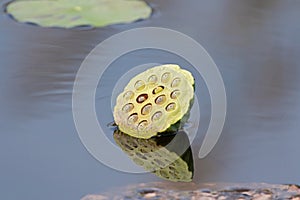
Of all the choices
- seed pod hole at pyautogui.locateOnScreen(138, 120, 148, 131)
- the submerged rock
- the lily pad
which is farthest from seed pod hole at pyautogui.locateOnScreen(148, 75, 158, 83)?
the lily pad

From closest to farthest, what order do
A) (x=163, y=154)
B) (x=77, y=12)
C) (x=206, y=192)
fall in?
(x=206, y=192) < (x=163, y=154) < (x=77, y=12)

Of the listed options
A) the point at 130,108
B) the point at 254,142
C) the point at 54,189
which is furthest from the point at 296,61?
the point at 54,189

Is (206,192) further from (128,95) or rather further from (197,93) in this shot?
(197,93)

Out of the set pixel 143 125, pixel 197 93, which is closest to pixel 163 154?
pixel 143 125

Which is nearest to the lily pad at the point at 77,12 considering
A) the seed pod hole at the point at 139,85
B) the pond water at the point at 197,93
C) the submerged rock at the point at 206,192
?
the pond water at the point at 197,93

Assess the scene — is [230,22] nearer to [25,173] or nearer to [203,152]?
[203,152]

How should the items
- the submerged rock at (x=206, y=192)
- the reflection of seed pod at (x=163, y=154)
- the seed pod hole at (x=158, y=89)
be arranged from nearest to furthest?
the submerged rock at (x=206, y=192) < the reflection of seed pod at (x=163, y=154) < the seed pod hole at (x=158, y=89)

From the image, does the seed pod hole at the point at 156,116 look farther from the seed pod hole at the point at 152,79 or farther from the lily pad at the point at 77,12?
the lily pad at the point at 77,12
